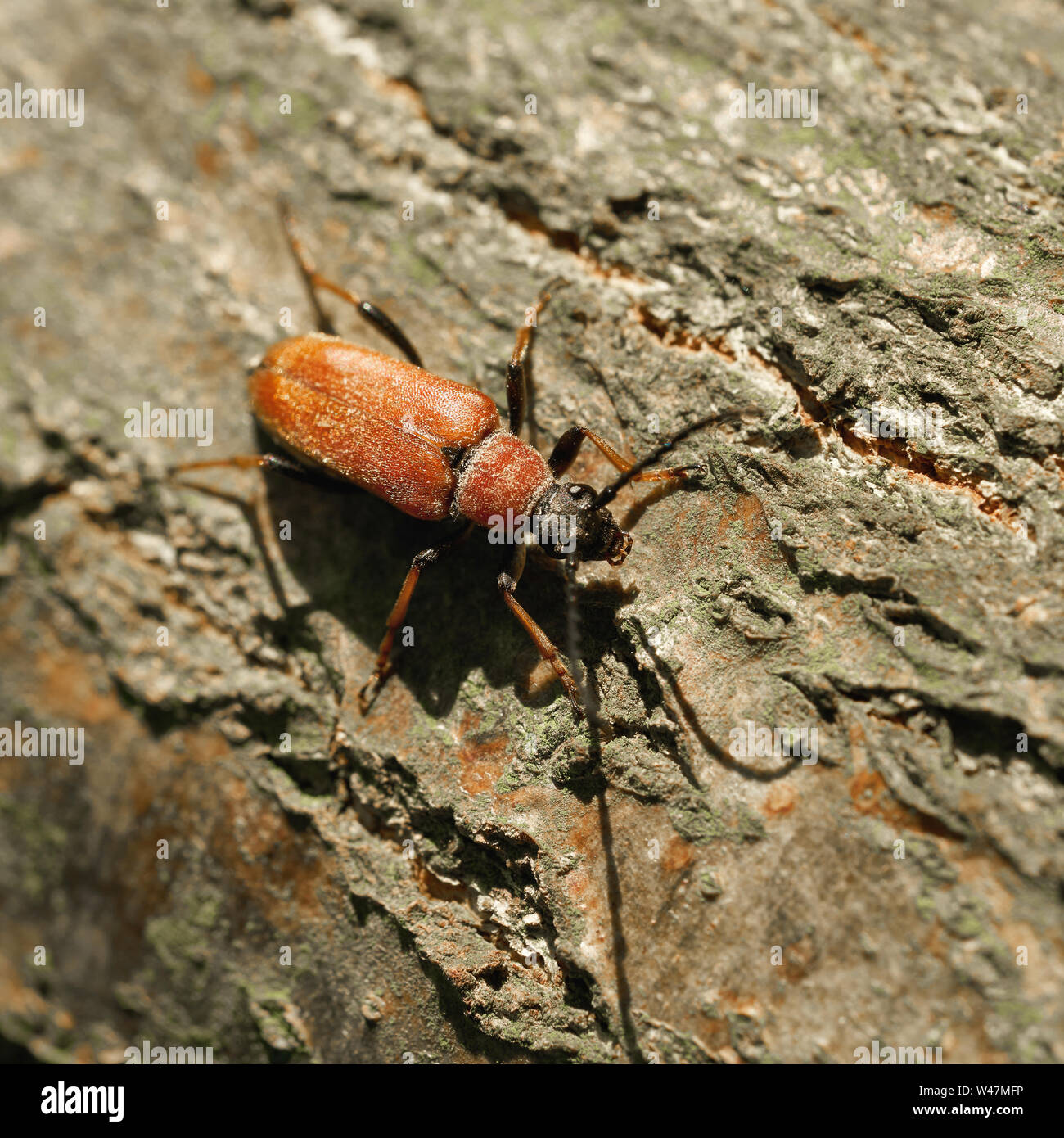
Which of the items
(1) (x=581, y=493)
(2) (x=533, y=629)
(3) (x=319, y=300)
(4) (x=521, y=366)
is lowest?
(2) (x=533, y=629)

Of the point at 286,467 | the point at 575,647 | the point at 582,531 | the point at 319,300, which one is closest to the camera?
the point at 582,531

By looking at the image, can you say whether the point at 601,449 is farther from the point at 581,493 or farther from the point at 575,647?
the point at 575,647

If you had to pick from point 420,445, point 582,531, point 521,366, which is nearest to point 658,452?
point 582,531

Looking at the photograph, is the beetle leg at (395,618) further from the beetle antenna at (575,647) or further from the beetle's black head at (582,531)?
the beetle antenna at (575,647)

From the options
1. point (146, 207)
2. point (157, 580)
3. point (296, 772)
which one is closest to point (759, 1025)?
point (296, 772)

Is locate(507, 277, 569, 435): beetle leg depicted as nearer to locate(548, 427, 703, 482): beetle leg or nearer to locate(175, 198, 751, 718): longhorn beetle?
locate(175, 198, 751, 718): longhorn beetle

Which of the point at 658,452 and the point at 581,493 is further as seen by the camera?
the point at 581,493
